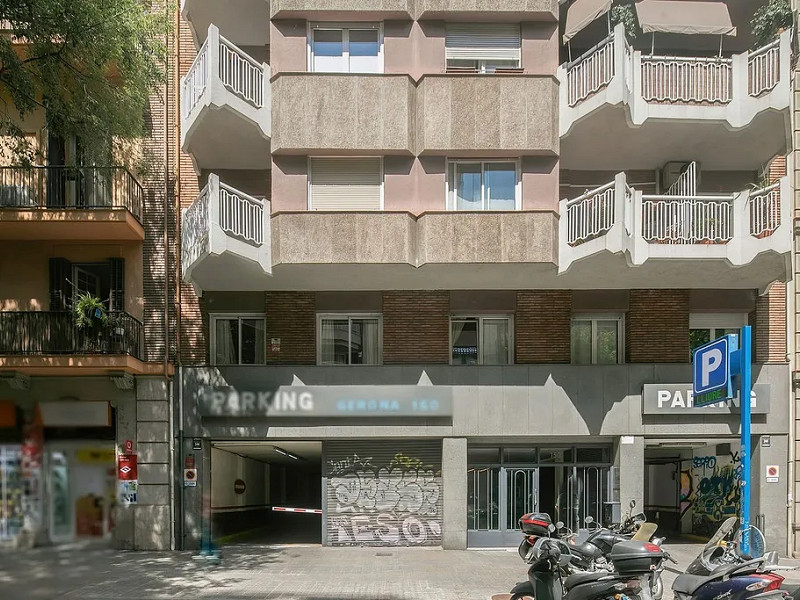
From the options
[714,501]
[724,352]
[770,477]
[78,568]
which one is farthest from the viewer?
[714,501]

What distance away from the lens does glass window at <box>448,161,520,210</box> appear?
1319 centimetres

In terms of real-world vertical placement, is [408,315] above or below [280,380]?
above

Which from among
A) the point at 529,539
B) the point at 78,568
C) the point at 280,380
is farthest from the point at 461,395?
the point at 78,568

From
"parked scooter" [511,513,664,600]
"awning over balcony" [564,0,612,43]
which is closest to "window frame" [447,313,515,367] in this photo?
"awning over balcony" [564,0,612,43]

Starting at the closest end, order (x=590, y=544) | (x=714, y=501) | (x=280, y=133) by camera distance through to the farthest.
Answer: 1. (x=590, y=544)
2. (x=280, y=133)
3. (x=714, y=501)

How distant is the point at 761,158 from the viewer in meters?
14.2

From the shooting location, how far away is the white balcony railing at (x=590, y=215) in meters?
12.3

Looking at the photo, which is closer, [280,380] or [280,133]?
[280,133]

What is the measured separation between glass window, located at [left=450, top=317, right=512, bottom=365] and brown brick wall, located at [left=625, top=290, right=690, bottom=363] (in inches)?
102

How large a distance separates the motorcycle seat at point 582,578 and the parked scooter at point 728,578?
36.6 inches

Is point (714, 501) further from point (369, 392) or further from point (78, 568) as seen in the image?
point (78, 568)

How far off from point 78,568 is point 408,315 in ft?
25.2

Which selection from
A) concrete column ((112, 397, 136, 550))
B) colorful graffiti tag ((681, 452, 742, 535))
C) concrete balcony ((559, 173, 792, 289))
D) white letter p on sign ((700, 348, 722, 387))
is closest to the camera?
white letter p on sign ((700, 348, 722, 387))

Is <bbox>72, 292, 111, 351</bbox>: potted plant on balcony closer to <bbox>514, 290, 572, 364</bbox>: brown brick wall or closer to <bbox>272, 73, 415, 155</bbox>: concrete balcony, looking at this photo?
<bbox>272, 73, 415, 155</bbox>: concrete balcony
